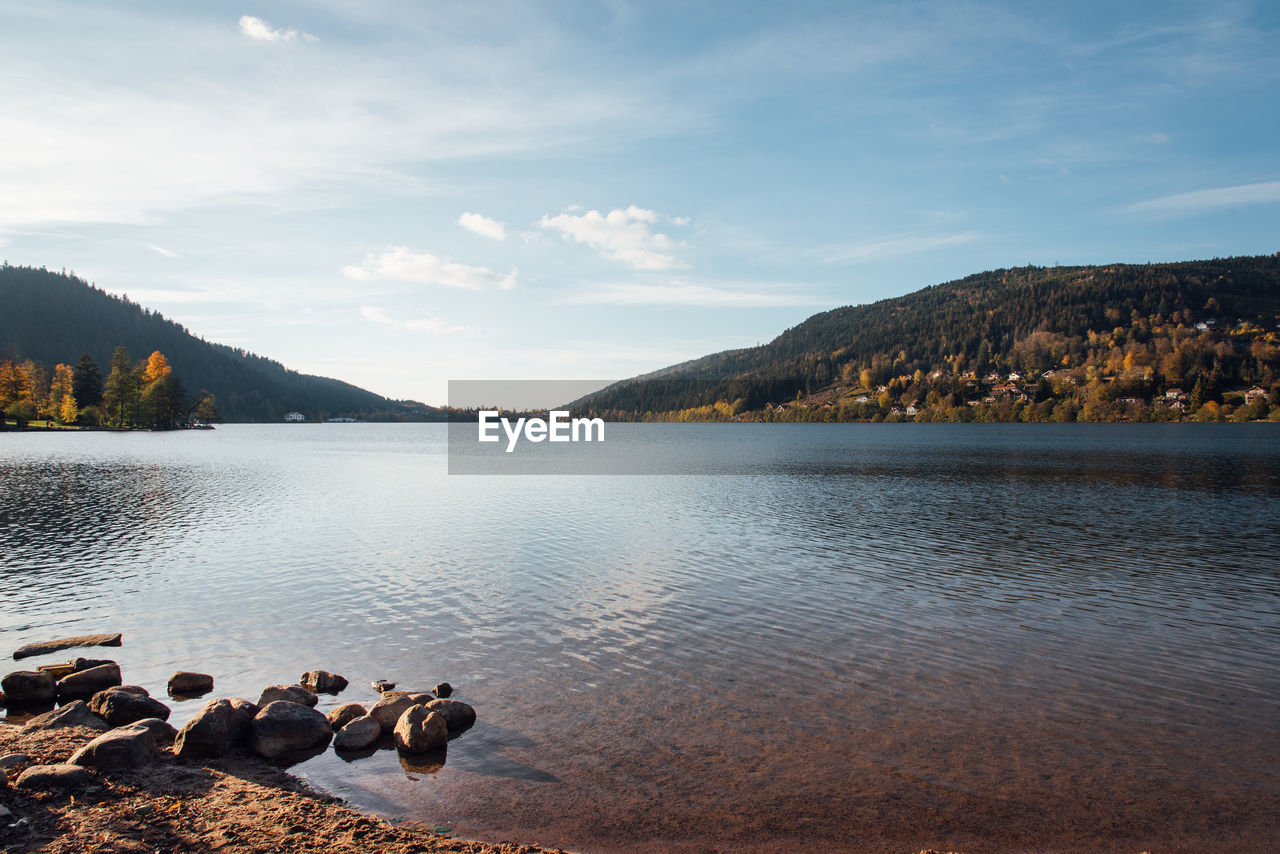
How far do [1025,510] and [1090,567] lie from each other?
1850 centimetres

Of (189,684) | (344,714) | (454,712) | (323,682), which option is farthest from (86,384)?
(454,712)

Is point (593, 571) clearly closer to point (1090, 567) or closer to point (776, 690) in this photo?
point (776, 690)

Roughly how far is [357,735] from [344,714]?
935 millimetres

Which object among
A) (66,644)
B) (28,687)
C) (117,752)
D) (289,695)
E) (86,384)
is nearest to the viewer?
(117,752)

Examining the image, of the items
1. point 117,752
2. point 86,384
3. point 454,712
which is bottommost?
point 454,712

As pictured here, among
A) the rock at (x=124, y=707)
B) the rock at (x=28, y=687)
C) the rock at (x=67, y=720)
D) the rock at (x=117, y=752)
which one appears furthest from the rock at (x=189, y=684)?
the rock at (x=117, y=752)

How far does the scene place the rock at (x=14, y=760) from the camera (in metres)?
10.9

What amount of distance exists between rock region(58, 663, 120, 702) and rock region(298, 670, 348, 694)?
13.5 ft

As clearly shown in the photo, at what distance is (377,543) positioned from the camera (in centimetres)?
3466

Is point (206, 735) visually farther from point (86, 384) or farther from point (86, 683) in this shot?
point (86, 384)

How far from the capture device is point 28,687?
14.6 meters

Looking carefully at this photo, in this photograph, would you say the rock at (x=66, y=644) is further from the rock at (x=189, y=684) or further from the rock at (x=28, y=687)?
the rock at (x=189, y=684)

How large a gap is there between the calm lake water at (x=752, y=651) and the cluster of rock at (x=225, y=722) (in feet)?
2.06

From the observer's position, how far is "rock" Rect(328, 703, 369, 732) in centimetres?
1336
